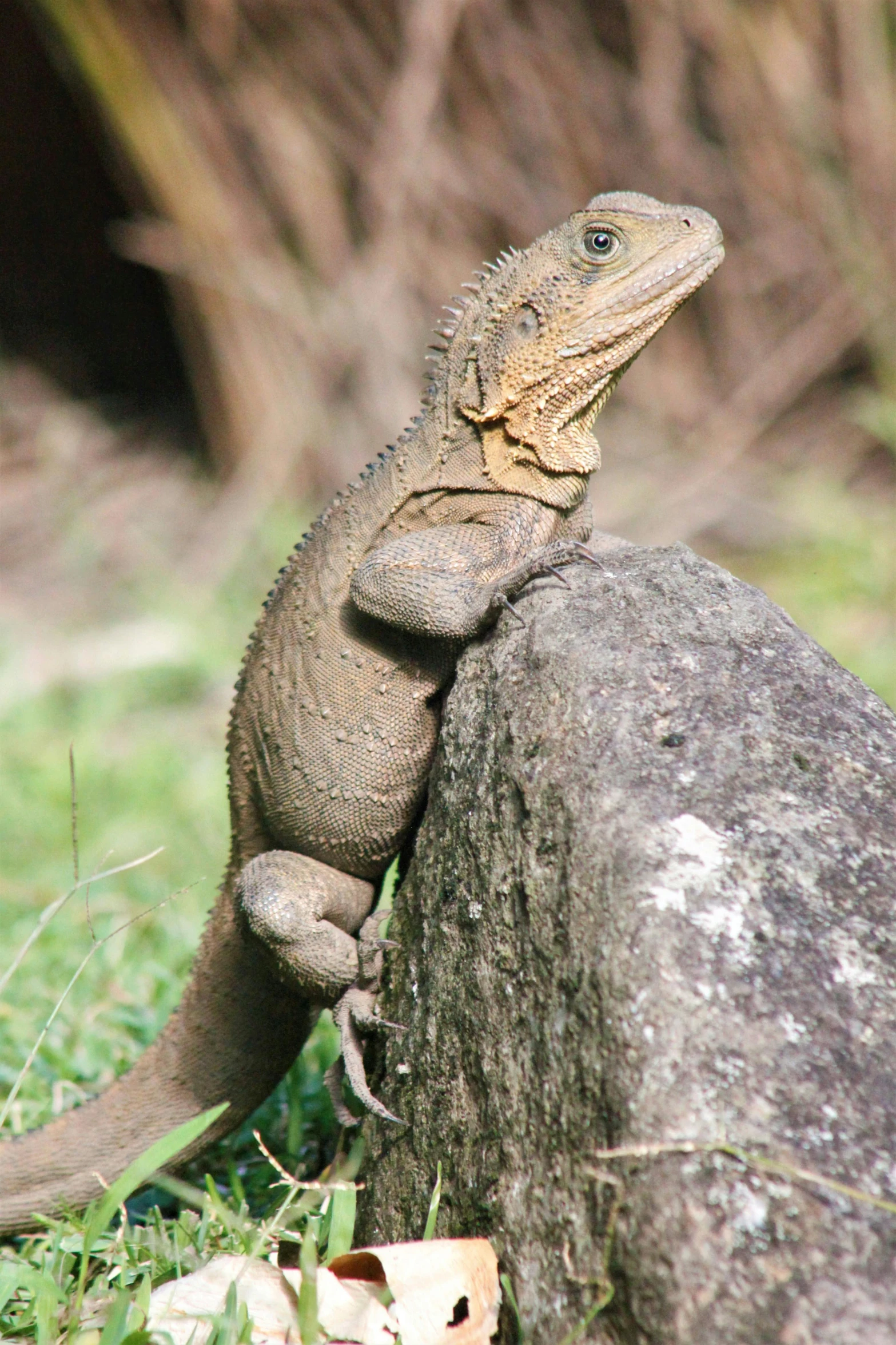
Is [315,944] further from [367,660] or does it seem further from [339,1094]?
[367,660]

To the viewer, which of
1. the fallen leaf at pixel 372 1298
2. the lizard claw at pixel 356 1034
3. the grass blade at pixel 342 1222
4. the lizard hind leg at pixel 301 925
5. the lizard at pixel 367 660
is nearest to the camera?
the fallen leaf at pixel 372 1298

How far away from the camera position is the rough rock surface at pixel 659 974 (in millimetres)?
1914

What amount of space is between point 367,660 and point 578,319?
1.09 m

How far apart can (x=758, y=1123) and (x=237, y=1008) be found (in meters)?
1.98

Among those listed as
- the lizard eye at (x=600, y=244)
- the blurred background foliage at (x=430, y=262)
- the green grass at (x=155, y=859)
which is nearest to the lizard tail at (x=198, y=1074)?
the green grass at (x=155, y=859)

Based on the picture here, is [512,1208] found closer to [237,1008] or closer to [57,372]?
[237,1008]

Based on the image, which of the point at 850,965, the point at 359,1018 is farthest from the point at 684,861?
the point at 359,1018

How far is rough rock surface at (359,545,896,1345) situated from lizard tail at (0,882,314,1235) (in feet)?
2.59

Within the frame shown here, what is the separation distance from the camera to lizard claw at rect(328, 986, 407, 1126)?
2850 millimetres

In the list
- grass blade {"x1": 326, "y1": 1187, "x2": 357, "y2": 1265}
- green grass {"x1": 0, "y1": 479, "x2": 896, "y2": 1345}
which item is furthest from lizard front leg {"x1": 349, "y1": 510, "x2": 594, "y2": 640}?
grass blade {"x1": 326, "y1": 1187, "x2": 357, "y2": 1265}

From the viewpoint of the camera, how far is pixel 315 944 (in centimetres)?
319

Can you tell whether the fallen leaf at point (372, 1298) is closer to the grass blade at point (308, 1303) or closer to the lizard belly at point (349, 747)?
the grass blade at point (308, 1303)

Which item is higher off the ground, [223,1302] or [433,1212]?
[433,1212]

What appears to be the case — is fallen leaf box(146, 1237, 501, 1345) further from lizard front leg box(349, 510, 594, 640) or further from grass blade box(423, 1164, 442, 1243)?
lizard front leg box(349, 510, 594, 640)
